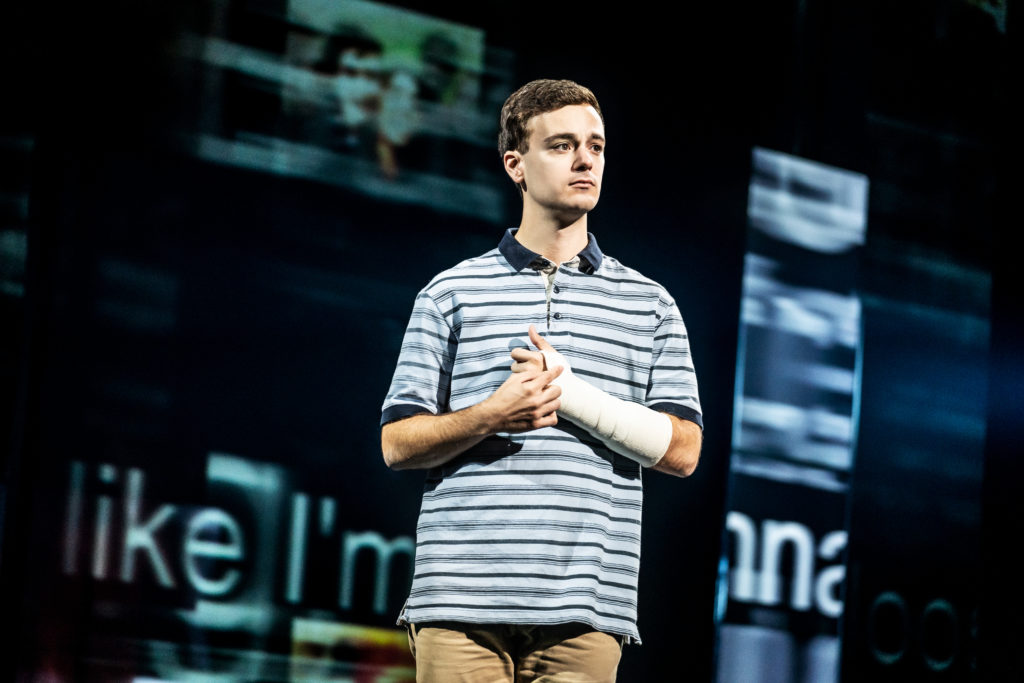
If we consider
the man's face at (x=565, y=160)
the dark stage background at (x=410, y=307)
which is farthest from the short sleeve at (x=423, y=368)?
the dark stage background at (x=410, y=307)

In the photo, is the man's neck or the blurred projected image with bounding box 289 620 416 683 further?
the blurred projected image with bounding box 289 620 416 683

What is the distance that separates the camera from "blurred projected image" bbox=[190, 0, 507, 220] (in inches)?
113

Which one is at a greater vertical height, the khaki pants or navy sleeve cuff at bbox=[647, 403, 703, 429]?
navy sleeve cuff at bbox=[647, 403, 703, 429]

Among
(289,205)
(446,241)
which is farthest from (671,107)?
(289,205)

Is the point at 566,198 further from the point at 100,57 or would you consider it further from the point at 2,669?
the point at 2,669

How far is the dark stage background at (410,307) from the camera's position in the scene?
264 cm

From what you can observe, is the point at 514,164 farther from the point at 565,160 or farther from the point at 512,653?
the point at 512,653

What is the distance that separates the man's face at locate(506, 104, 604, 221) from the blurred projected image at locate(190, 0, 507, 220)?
1.24 metres

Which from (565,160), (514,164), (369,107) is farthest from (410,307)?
(565,160)

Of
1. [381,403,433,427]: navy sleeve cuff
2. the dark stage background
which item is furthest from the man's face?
the dark stage background

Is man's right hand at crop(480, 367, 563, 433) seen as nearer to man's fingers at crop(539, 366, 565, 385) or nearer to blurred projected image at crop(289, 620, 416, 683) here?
man's fingers at crop(539, 366, 565, 385)

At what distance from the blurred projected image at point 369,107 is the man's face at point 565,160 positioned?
124 centimetres

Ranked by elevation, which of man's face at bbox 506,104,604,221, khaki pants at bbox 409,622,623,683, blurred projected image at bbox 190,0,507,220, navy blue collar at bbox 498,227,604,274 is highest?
blurred projected image at bbox 190,0,507,220

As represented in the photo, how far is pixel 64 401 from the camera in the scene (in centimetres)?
261
